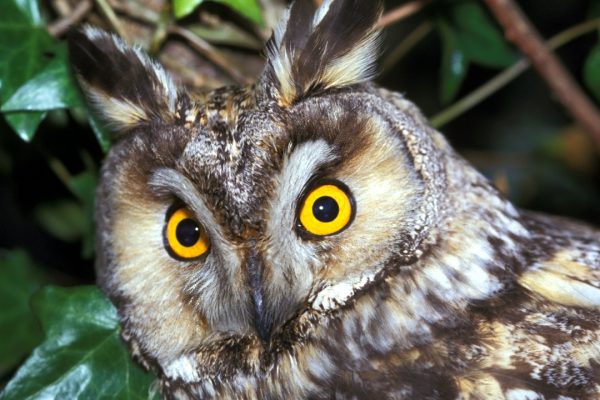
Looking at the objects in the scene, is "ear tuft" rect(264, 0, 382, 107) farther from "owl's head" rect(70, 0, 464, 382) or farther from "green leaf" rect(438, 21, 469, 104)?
"green leaf" rect(438, 21, 469, 104)

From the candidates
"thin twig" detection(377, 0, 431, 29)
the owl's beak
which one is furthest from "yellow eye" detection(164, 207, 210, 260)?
"thin twig" detection(377, 0, 431, 29)

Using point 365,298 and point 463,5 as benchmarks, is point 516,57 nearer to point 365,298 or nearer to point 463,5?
point 463,5

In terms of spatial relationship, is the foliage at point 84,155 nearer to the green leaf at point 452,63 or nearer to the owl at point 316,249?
the green leaf at point 452,63

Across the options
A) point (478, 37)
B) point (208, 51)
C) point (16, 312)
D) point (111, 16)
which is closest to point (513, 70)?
point (478, 37)

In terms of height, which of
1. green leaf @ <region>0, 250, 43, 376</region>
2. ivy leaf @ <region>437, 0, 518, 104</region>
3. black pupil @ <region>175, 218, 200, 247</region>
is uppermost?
ivy leaf @ <region>437, 0, 518, 104</region>

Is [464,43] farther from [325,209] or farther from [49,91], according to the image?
[49,91]

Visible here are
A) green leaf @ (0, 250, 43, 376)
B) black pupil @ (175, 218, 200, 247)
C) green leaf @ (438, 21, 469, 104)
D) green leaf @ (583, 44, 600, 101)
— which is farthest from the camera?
green leaf @ (438, 21, 469, 104)

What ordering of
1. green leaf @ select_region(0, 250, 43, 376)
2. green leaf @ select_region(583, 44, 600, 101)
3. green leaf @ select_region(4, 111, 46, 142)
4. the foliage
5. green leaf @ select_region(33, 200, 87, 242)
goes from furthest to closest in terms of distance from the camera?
1. green leaf @ select_region(33, 200, 87, 242)
2. green leaf @ select_region(0, 250, 43, 376)
3. green leaf @ select_region(583, 44, 600, 101)
4. green leaf @ select_region(4, 111, 46, 142)
5. the foliage

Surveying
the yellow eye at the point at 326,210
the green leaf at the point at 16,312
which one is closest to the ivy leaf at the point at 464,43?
the yellow eye at the point at 326,210

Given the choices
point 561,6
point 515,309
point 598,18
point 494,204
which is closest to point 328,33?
point 494,204
